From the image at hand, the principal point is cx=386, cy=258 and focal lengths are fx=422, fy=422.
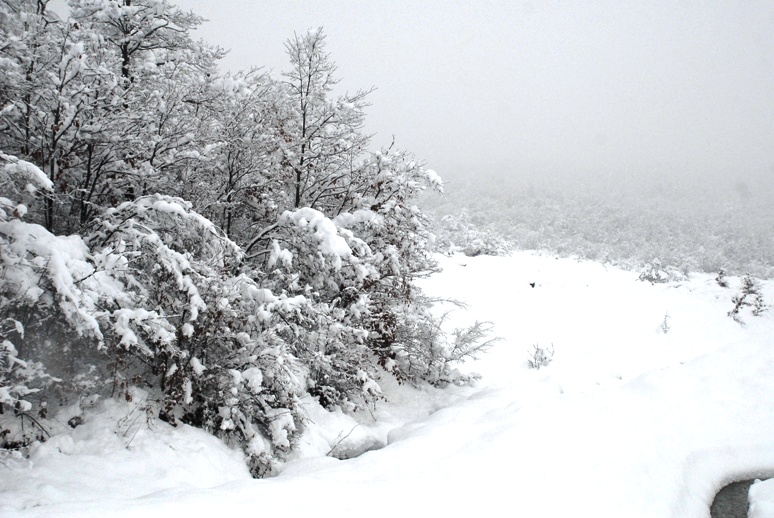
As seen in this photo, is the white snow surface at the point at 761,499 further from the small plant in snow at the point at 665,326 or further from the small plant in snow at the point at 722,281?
the small plant in snow at the point at 722,281

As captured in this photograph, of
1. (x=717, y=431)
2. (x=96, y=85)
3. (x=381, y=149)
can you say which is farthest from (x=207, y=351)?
(x=717, y=431)

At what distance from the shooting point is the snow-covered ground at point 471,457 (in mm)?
3229

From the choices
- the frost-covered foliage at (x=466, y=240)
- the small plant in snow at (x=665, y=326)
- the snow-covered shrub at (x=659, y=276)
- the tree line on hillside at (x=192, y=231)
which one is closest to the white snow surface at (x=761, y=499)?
the tree line on hillside at (x=192, y=231)

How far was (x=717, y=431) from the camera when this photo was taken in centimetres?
466

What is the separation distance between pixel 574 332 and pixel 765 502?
797 centimetres

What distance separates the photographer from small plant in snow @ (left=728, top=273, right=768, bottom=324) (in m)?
10.8

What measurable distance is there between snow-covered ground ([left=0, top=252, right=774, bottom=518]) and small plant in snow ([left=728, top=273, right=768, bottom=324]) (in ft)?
11.2

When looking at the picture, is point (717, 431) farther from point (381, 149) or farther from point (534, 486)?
point (381, 149)

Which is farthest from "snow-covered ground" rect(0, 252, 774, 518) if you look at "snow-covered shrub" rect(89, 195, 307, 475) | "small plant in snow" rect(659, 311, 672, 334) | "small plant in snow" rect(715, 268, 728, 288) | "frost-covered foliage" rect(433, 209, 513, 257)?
"frost-covered foliage" rect(433, 209, 513, 257)

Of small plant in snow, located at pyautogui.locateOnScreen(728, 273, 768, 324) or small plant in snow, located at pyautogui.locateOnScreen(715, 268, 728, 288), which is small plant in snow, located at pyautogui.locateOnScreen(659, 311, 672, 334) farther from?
small plant in snow, located at pyautogui.locateOnScreen(715, 268, 728, 288)

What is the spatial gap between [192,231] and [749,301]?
13884mm

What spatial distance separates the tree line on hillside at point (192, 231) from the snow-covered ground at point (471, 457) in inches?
18.3

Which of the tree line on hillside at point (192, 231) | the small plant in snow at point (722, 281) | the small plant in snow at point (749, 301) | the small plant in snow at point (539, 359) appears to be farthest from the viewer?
the small plant in snow at point (722, 281)

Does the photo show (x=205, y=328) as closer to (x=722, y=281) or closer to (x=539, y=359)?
(x=539, y=359)
